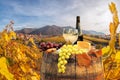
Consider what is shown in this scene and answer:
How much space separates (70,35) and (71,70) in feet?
2.90

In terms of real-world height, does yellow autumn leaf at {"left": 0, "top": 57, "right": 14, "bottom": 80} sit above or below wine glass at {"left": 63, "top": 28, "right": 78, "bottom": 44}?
below

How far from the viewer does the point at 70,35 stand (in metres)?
6.48

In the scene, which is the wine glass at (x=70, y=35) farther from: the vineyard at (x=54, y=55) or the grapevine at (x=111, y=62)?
the grapevine at (x=111, y=62)

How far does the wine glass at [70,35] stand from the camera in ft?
21.1

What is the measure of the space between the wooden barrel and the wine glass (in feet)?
1.92

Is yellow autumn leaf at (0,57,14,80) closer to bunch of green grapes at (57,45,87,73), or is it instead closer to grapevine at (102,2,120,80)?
bunch of green grapes at (57,45,87,73)

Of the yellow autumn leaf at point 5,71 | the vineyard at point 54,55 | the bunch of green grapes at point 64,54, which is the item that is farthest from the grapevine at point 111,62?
the yellow autumn leaf at point 5,71

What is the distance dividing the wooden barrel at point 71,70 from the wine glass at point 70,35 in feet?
1.92

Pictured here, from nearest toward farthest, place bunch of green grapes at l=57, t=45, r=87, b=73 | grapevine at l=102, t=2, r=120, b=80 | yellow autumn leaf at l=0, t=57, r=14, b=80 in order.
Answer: bunch of green grapes at l=57, t=45, r=87, b=73 → yellow autumn leaf at l=0, t=57, r=14, b=80 → grapevine at l=102, t=2, r=120, b=80

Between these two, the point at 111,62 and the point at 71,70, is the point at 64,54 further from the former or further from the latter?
the point at 111,62

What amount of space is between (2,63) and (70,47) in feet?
3.07

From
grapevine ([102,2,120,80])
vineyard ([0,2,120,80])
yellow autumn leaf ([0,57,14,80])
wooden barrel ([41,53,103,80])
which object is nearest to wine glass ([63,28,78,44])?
vineyard ([0,2,120,80])

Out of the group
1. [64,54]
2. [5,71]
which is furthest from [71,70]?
[5,71]

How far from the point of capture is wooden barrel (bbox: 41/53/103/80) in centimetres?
570
